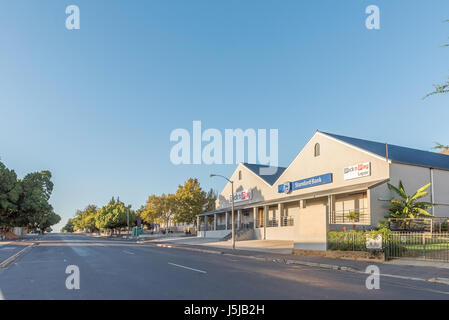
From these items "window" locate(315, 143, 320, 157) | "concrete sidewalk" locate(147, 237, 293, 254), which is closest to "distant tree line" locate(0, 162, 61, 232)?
"concrete sidewalk" locate(147, 237, 293, 254)

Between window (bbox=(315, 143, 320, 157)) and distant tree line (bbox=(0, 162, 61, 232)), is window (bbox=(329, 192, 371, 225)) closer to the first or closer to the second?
window (bbox=(315, 143, 320, 157))

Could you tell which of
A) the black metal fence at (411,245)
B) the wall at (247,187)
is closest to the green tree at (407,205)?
the black metal fence at (411,245)

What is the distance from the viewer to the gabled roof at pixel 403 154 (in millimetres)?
30516

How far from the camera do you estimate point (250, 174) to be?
48.2m

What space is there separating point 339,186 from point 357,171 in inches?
91.6

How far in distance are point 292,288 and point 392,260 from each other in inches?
448

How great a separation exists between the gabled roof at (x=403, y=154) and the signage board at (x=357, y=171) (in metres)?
1.38

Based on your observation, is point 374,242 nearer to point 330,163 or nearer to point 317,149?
point 330,163

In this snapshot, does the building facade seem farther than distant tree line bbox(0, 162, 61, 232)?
No

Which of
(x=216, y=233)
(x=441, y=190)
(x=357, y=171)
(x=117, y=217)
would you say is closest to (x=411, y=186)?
(x=441, y=190)

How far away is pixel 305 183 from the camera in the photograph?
3700cm

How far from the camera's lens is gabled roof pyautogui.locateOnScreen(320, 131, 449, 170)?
30.5m

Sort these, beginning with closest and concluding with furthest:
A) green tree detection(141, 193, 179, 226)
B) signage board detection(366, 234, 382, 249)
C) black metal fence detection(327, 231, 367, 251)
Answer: signage board detection(366, 234, 382, 249), black metal fence detection(327, 231, 367, 251), green tree detection(141, 193, 179, 226)
